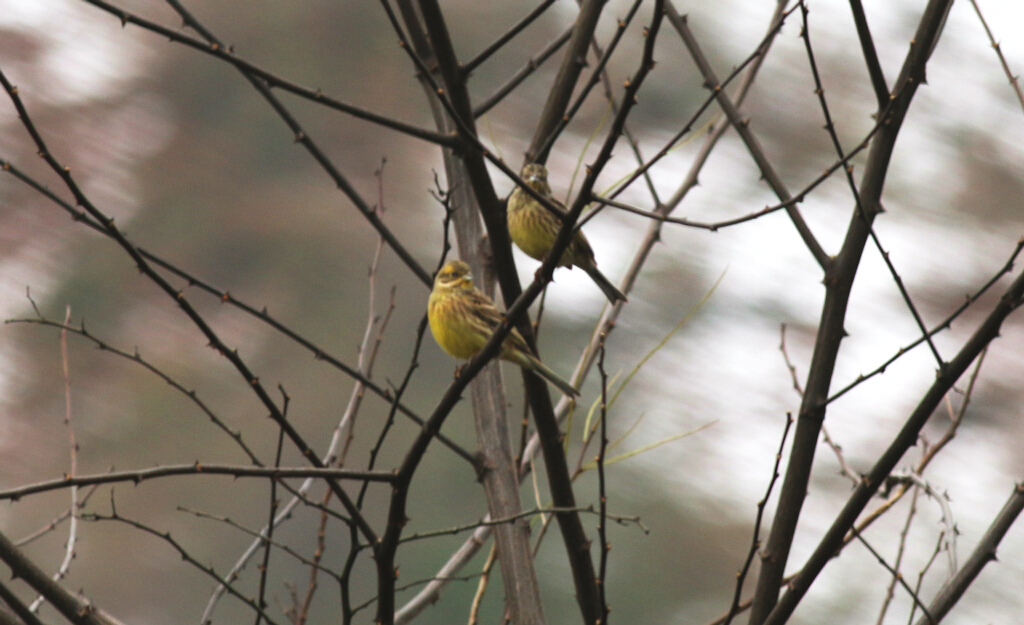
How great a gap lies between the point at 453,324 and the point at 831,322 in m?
1.62

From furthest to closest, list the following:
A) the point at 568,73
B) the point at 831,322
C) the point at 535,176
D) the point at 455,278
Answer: the point at 535,176 < the point at 455,278 < the point at 568,73 < the point at 831,322

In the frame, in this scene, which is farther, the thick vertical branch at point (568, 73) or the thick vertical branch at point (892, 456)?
the thick vertical branch at point (568, 73)

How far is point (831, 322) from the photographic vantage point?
3006mm

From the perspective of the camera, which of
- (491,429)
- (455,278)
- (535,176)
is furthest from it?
(535,176)

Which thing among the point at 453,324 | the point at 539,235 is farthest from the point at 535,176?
the point at 453,324

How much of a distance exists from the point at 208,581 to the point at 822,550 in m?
5.70

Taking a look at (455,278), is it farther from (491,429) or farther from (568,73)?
(568,73)

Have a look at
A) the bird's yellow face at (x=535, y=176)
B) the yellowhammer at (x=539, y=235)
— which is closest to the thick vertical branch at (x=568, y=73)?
the bird's yellow face at (x=535, y=176)

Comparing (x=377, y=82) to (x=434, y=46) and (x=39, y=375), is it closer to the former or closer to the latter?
(x=39, y=375)

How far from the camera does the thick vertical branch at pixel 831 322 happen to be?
2.89 meters

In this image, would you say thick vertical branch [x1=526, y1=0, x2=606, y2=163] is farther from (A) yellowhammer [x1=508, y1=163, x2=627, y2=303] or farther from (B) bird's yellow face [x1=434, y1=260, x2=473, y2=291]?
(A) yellowhammer [x1=508, y1=163, x2=627, y2=303]

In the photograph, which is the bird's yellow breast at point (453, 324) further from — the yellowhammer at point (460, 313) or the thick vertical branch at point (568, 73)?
the thick vertical branch at point (568, 73)

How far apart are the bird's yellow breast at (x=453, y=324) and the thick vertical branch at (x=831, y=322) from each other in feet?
4.82

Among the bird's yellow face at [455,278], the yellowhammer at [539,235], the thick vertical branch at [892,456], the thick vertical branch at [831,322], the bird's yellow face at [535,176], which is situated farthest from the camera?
the yellowhammer at [539,235]
